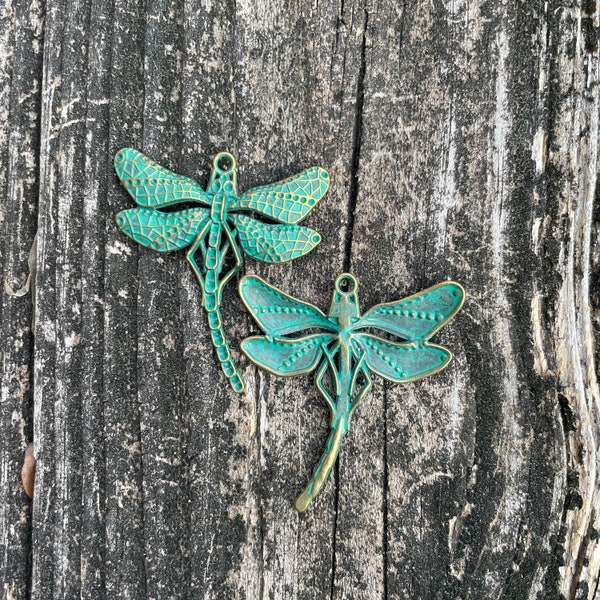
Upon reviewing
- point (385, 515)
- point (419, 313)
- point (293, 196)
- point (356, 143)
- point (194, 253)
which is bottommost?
point (385, 515)

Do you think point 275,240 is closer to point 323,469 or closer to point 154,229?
point 154,229

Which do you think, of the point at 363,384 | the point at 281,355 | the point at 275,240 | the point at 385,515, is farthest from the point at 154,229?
the point at 385,515

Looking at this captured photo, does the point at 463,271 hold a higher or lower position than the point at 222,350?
higher

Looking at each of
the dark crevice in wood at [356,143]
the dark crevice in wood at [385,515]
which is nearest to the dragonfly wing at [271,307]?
the dark crevice in wood at [356,143]

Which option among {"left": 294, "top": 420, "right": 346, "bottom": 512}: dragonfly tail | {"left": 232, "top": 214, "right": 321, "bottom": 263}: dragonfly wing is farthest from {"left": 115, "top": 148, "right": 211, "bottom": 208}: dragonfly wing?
{"left": 294, "top": 420, "right": 346, "bottom": 512}: dragonfly tail

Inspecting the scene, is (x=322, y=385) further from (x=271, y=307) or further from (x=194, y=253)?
(x=194, y=253)

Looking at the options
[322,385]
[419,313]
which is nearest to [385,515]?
[322,385]

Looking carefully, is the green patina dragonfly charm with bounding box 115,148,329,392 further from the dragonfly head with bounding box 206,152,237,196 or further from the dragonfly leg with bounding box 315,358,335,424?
the dragonfly leg with bounding box 315,358,335,424
